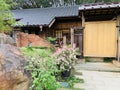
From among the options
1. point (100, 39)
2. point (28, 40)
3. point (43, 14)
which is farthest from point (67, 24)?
point (100, 39)

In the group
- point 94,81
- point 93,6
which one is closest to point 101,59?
point 93,6

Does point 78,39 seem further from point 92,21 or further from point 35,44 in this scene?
point 35,44

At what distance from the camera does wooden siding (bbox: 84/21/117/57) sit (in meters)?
8.91

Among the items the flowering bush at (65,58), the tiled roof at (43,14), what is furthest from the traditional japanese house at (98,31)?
the tiled roof at (43,14)

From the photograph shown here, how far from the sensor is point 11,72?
137 inches

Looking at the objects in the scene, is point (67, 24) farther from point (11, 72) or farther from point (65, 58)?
point (11, 72)

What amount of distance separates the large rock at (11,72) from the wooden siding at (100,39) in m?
5.62

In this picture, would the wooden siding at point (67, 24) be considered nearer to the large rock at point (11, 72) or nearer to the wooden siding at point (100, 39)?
the wooden siding at point (100, 39)

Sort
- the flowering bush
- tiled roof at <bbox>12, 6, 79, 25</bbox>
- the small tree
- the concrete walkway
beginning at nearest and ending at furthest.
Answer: the concrete walkway
the flowering bush
the small tree
tiled roof at <bbox>12, 6, 79, 25</bbox>

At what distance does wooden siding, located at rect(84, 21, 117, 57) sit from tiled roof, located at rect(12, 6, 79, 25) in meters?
5.16

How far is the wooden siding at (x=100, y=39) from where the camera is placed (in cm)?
891

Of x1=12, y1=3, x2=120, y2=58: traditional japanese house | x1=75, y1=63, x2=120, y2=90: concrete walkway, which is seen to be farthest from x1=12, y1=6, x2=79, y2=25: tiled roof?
x1=75, y1=63, x2=120, y2=90: concrete walkway

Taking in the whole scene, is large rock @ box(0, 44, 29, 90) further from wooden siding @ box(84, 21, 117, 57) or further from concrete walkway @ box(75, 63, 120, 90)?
wooden siding @ box(84, 21, 117, 57)

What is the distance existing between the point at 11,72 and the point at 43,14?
13.2 metres
